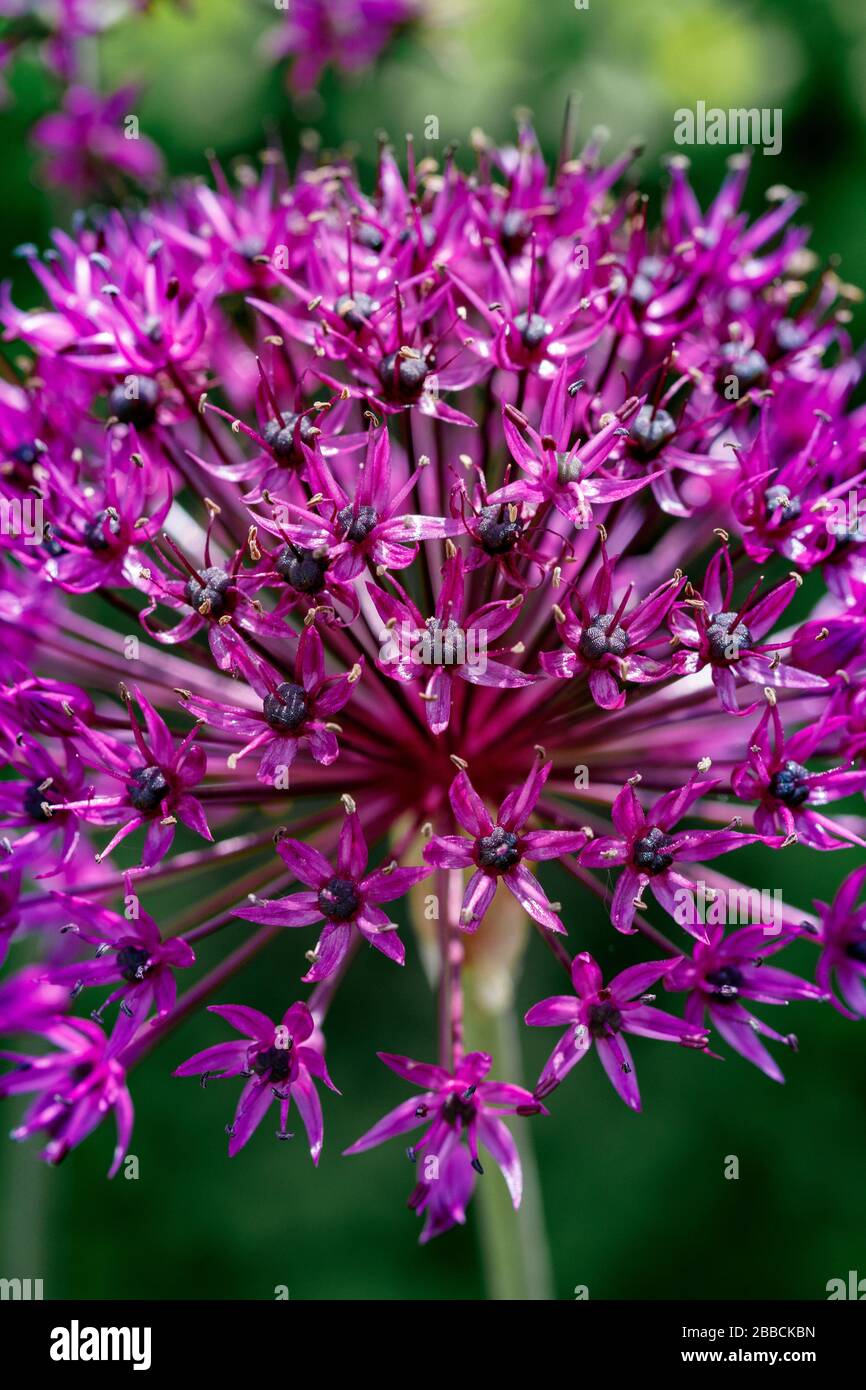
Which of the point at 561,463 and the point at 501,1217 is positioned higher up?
the point at 561,463

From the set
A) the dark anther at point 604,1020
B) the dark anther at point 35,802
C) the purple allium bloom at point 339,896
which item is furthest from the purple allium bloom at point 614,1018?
the dark anther at point 35,802

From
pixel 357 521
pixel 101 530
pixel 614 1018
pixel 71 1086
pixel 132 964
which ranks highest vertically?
pixel 101 530

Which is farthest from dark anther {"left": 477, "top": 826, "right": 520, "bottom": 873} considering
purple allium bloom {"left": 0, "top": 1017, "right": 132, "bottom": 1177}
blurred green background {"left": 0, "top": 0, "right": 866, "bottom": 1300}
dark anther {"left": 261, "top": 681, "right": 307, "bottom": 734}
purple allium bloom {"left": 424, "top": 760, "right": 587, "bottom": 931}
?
blurred green background {"left": 0, "top": 0, "right": 866, "bottom": 1300}

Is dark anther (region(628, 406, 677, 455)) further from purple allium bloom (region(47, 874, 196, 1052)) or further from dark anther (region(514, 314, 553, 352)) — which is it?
purple allium bloom (region(47, 874, 196, 1052))

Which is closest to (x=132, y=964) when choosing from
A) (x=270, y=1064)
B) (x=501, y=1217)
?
(x=270, y=1064)

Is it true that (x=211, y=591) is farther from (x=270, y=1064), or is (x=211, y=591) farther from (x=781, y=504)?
(x=781, y=504)

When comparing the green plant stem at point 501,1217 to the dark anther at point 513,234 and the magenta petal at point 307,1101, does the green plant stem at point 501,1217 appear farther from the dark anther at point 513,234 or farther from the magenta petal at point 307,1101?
the dark anther at point 513,234
